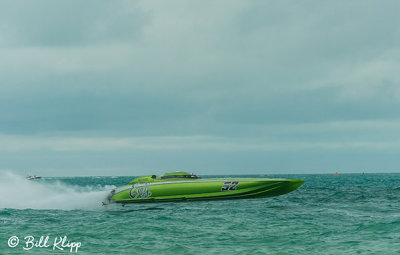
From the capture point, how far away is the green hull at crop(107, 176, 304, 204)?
25125 mm

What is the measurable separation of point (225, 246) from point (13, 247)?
7056mm

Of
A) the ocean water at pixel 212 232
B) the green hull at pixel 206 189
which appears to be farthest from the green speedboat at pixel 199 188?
the ocean water at pixel 212 232

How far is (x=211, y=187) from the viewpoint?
25125 millimetres

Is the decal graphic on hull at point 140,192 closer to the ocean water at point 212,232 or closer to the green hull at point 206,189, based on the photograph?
the green hull at point 206,189

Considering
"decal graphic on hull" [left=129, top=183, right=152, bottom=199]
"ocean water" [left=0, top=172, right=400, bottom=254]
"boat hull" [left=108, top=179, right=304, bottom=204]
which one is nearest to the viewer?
"ocean water" [left=0, top=172, right=400, bottom=254]

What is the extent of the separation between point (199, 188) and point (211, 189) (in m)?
0.76

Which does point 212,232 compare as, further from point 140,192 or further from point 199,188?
point 140,192

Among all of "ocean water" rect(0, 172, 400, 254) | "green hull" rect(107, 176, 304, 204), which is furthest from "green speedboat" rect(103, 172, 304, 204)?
"ocean water" rect(0, 172, 400, 254)

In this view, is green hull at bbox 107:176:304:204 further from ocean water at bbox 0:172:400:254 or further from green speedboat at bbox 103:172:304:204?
ocean water at bbox 0:172:400:254

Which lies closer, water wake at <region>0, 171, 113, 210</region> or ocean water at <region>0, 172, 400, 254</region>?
ocean water at <region>0, 172, 400, 254</region>

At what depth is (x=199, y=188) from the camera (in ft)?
82.6

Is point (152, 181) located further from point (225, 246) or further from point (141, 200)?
point (225, 246)

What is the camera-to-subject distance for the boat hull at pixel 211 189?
25109 mm

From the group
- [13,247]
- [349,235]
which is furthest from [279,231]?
[13,247]
